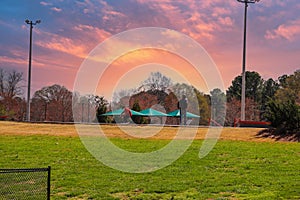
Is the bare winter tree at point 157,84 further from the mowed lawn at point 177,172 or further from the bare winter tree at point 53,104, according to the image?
the mowed lawn at point 177,172

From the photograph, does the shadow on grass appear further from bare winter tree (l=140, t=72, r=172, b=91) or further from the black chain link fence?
bare winter tree (l=140, t=72, r=172, b=91)

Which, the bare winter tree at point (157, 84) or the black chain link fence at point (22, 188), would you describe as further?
the bare winter tree at point (157, 84)

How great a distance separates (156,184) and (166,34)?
6814 millimetres

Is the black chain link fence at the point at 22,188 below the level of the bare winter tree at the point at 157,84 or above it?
below

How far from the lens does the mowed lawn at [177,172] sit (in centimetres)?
936

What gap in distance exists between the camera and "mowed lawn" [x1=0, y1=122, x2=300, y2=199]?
30.7 ft

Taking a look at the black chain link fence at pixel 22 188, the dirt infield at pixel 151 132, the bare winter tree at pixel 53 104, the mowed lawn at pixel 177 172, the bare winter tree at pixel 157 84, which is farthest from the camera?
the bare winter tree at pixel 53 104

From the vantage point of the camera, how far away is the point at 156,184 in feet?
33.1

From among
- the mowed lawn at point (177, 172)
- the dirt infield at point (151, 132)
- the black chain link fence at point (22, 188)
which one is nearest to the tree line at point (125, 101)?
the dirt infield at point (151, 132)

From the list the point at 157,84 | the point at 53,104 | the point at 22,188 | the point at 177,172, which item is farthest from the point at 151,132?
the point at 53,104

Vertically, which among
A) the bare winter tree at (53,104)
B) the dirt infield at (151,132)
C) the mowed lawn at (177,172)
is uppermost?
the bare winter tree at (53,104)

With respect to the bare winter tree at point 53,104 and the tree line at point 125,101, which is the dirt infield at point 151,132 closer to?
the tree line at point 125,101

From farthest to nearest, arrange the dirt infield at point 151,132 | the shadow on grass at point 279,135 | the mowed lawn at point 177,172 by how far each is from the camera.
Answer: the dirt infield at point 151,132, the shadow on grass at point 279,135, the mowed lawn at point 177,172

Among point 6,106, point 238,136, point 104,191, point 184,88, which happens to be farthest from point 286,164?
point 6,106
